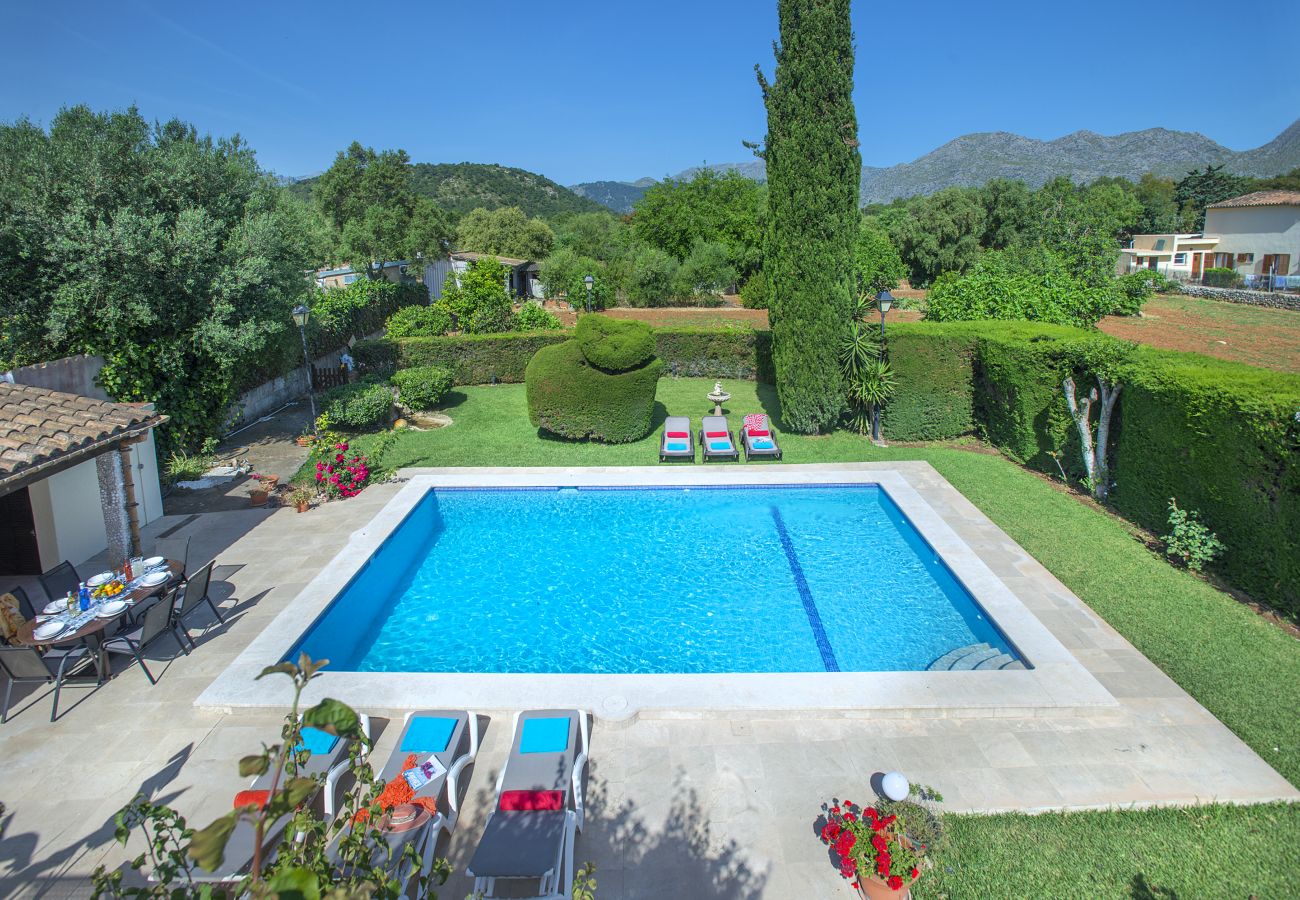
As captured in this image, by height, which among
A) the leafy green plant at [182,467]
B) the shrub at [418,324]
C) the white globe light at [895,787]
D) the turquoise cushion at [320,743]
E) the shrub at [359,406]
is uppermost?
the shrub at [418,324]

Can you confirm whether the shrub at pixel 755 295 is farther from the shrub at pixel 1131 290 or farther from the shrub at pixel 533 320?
the shrub at pixel 1131 290

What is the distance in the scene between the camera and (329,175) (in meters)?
56.7

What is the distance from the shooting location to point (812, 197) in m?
14.8

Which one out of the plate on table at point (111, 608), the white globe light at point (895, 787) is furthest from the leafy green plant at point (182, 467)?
the white globe light at point (895, 787)

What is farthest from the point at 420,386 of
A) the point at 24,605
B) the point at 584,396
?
the point at 24,605

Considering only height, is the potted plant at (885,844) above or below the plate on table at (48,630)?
below

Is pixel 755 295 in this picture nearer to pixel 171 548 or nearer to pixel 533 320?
pixel 533 320

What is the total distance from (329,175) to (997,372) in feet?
187

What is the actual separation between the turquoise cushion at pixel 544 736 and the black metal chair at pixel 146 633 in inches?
167

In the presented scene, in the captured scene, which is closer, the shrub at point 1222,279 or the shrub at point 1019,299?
the shrub at point 1019,299

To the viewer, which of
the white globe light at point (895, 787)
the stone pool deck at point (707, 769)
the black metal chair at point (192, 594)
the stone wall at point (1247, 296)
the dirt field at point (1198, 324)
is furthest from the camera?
the stone wall at point (1247, 296)

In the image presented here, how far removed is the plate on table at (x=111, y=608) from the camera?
24.1 feet

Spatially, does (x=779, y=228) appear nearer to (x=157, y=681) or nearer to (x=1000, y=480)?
(x=1000, y=480)

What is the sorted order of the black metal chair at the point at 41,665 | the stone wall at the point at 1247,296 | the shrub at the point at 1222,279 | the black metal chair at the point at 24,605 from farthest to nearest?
1. the shrub at the point at 1222,279
2. the stone wall at the point at 1247,296
3. the black metal chair at the point at 24,605
4. the black metal chair at the point at 41,665
